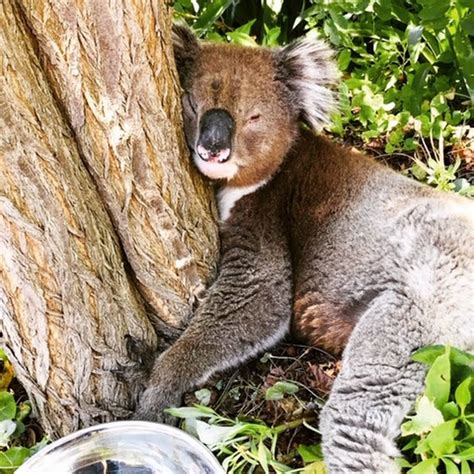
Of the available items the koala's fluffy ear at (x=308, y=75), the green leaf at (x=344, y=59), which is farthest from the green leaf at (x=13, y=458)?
the green leaf at (x=344, y=59)

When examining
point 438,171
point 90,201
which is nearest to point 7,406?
point 90,201

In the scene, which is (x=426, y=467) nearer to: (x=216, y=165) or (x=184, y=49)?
(x=216, y=165)

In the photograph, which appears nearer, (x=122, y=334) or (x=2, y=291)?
(x=2, y=291)

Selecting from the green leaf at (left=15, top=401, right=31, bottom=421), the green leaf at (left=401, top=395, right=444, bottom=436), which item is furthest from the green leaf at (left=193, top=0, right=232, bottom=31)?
the green leaf at (left=401, top=395, right=444, bottom=436)

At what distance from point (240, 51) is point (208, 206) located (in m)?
0.67

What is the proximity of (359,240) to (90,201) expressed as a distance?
1.09 m

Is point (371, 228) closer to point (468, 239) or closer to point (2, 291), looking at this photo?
point (468, 239)

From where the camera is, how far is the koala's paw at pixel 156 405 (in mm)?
2857

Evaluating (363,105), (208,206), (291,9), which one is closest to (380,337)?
(208,206)

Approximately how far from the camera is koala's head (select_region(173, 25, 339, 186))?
292 cm

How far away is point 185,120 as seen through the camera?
2979 mm

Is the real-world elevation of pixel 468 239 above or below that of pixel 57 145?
below

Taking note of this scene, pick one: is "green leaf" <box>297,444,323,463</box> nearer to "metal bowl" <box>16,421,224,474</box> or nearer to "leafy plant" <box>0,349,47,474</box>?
"metal bowl" <box>16,421,224,474</box>

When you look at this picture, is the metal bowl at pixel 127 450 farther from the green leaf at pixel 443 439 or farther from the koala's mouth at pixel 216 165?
the koala's mouth at pixel 216 165
